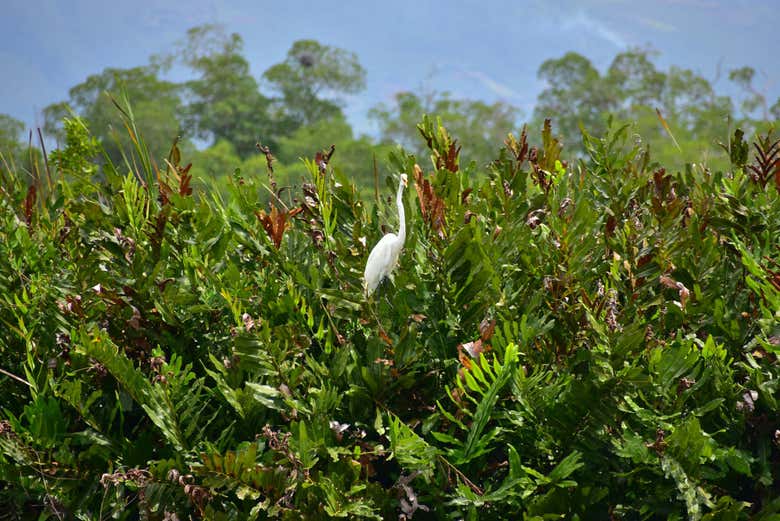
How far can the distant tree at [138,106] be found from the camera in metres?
64.3

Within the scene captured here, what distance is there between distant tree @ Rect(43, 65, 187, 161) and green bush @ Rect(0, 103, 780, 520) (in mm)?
59040

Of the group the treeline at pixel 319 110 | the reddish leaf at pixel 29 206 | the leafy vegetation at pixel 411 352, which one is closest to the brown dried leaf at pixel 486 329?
the leafy vegetation at pixel 411 352

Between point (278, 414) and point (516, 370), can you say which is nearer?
point (516, 370)

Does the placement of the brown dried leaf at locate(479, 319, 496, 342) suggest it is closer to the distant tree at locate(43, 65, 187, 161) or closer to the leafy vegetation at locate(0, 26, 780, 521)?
the leafy vegetation at locate(0, 26, 780, 521)

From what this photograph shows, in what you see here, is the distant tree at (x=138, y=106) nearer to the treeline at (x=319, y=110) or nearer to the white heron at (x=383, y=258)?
the treeline at (x=319, y=110)

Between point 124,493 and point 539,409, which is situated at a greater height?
point 539,409

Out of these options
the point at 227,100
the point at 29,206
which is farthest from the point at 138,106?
the point at 29,206

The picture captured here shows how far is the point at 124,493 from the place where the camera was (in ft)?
7.36

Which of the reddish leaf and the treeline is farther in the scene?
the treeline

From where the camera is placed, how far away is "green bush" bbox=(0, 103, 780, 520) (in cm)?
192

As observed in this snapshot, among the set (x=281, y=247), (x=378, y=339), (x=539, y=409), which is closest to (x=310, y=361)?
(x=378, y=339)

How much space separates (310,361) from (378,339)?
187 millimetres

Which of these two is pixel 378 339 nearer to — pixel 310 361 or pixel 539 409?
pixel 310 361

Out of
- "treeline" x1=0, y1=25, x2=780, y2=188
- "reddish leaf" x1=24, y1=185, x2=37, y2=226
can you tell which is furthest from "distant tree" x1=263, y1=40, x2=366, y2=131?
"reddish leaf" x1=24, y1=185, x2=37, y2=226
